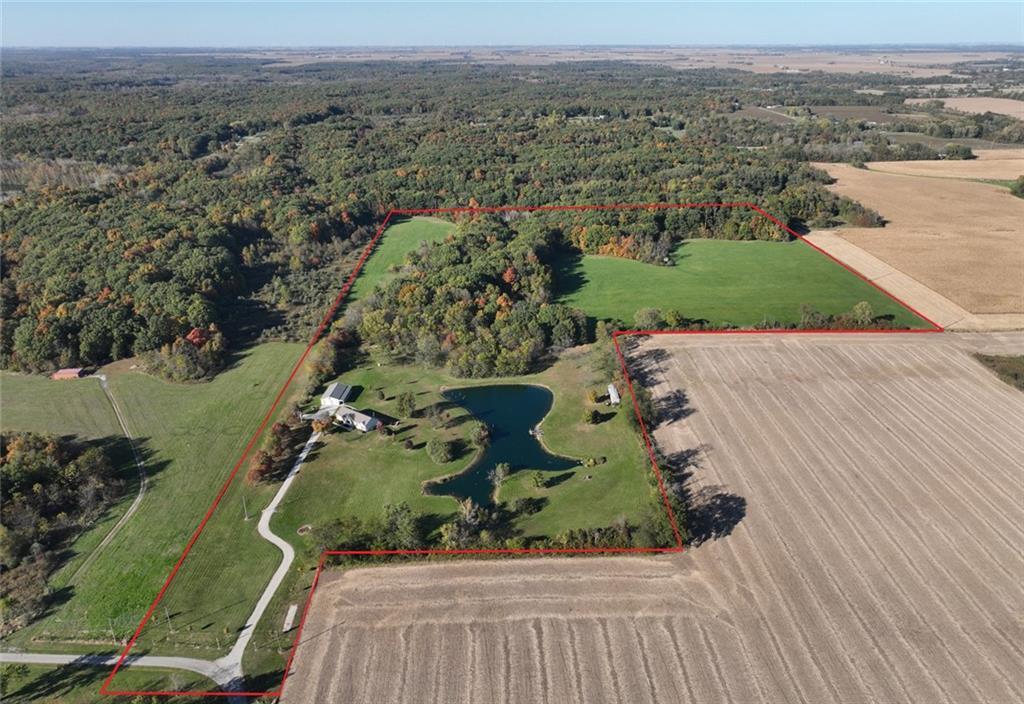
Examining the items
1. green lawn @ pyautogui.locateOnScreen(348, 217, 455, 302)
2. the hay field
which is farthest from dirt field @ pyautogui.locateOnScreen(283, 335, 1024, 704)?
the hay field

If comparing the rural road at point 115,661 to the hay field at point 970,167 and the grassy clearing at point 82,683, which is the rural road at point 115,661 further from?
the hay field at point 970,167

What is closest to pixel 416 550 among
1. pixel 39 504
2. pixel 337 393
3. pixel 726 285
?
pixel 337 393

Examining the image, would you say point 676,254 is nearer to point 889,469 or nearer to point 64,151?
point 889,469

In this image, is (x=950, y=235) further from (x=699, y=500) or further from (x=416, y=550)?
(x=416, y=550)

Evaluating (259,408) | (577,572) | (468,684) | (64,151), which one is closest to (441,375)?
(259,408)

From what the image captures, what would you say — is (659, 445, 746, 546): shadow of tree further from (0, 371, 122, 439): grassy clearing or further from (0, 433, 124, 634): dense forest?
(0, 371, 122, 439): grassy clearing
